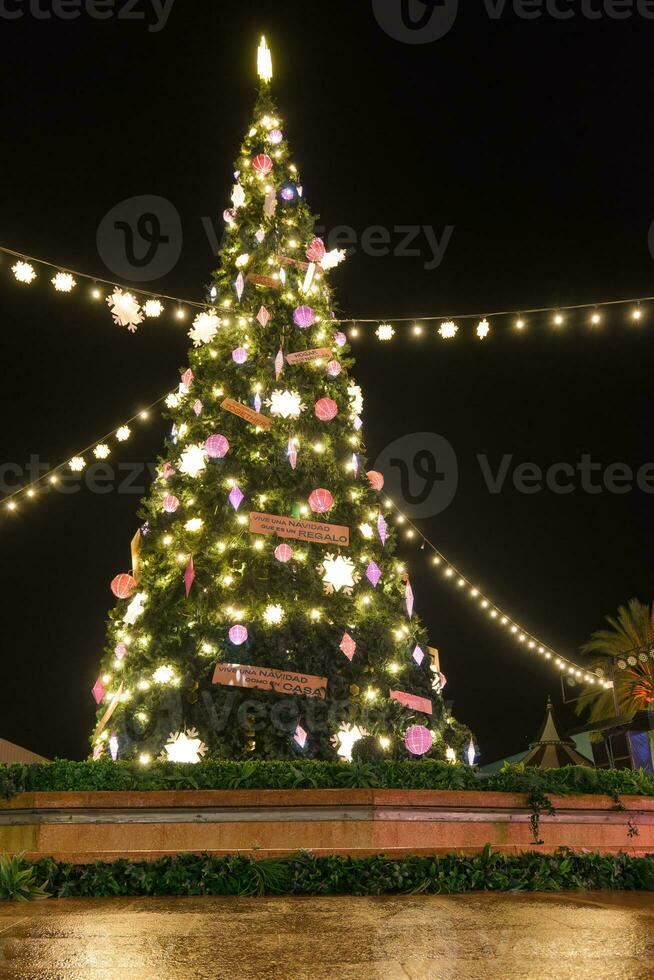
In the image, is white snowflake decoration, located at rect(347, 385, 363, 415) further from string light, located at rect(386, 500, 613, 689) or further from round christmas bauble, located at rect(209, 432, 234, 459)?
string light, located at rect(386, 500, 613, 689)

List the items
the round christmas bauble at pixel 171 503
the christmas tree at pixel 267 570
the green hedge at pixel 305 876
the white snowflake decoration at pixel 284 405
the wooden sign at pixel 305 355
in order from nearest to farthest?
the green hedge at pixel 305 876 → the christmas tree at pixel 267 570 → the round christmas bauble at pixel 171 503 → the white snowflake decoration at pixel 284 405 → the wooden sign at pixel 305 355

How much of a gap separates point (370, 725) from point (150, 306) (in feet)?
20.8

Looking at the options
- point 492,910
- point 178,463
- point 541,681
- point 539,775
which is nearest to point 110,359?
point 178,463

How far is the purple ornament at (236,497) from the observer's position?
27.9 feet

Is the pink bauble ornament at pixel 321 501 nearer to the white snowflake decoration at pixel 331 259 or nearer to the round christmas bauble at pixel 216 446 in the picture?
the round christmas bauble at pixel 216 446

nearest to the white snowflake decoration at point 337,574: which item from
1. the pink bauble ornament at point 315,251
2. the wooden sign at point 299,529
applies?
the wooden sign at point 299,529

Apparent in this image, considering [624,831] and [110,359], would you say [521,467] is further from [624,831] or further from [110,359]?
[624,831]

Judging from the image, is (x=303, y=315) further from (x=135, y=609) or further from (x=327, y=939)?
(x=327, y=939)

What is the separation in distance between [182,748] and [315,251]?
680 centimetres

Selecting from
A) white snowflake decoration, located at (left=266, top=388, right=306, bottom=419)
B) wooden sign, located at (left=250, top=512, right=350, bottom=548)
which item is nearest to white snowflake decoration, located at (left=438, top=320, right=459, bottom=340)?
white snowflake decoration, located at (left=266, top=388, right=306, bottom=419)

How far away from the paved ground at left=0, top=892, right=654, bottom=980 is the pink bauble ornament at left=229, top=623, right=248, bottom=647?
→ 2.80m

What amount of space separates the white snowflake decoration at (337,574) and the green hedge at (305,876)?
125 inches

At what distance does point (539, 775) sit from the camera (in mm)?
6922

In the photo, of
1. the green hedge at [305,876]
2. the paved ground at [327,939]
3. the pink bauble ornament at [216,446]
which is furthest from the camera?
the pink bauble ornament at [216,446]
